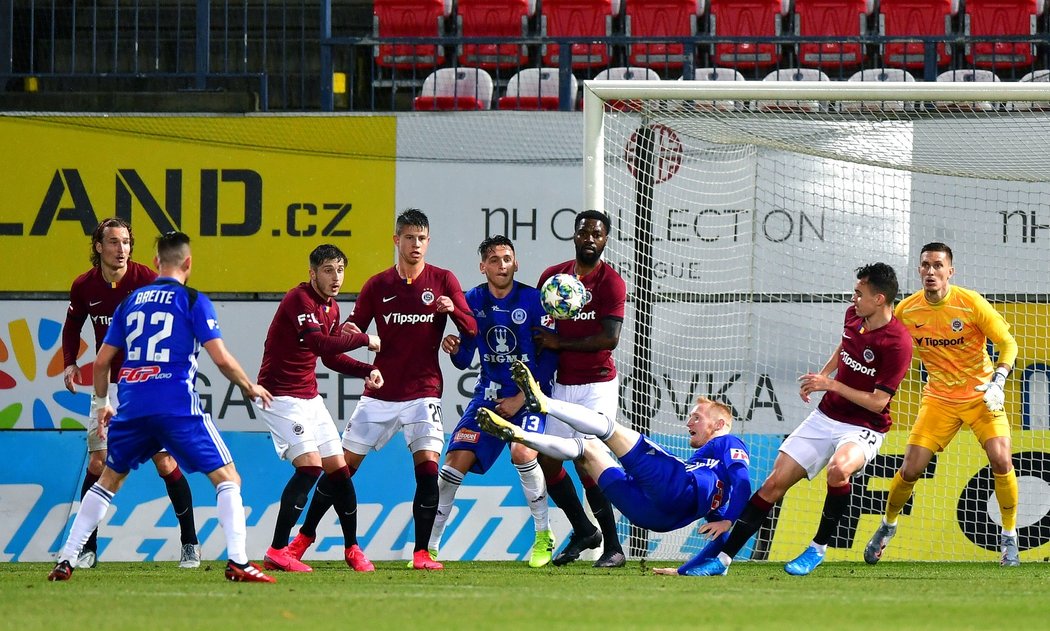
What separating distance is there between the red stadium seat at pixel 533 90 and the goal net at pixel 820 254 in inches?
85.0

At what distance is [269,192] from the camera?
11109mm

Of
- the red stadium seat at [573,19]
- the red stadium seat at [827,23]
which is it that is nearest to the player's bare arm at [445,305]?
the red stadium seat at [573,19]

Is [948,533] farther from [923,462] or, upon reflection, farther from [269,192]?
[269,192]

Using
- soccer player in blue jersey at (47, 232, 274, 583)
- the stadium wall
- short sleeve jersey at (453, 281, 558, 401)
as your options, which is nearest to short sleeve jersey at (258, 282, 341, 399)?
short sleeve jersey at (453, 281, 558, 401)

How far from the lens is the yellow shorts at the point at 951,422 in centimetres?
882

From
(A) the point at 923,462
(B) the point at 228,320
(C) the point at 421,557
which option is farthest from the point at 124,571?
(A) the point at 923,462

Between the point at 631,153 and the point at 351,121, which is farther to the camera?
the point at 351,121

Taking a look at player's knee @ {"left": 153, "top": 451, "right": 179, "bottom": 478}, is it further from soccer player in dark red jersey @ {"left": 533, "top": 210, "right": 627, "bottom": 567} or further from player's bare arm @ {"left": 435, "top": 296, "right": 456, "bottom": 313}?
soccer player in dark red jersey @ {"left": 533, "top": 210, "right": 627, "bottom": 567}

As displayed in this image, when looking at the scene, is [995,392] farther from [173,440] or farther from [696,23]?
[696,23]

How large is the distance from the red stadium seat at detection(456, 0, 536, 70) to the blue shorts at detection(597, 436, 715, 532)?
6881 mm

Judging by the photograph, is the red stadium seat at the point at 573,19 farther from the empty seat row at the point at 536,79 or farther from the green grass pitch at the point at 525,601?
the green grass pitch at the point at 525,601

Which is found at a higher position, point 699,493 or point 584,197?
point 584,197

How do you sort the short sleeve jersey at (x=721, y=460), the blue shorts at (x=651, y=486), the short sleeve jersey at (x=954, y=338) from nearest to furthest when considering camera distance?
the blue shorts at (x=651, y=486) → the short sleeve jersey at (x=721, y=460) → the short sleeve jersey at (x=954, y=338)

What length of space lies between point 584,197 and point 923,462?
2805 mm
